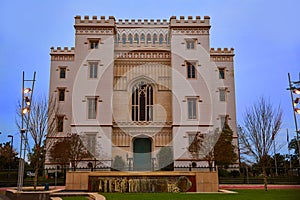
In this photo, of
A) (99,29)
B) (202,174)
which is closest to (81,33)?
(99,29)

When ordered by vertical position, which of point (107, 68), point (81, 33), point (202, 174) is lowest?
point (202, 174)

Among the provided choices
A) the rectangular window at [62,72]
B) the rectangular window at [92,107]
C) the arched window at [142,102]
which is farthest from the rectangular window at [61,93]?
the arched window at [142,102]

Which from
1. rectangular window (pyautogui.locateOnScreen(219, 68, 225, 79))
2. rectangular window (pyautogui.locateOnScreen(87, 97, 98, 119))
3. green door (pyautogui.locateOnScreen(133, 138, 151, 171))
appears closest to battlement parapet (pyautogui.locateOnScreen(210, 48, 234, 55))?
rectangular window (pyautogui.locateOnScreen(219, 68, 225, 79))

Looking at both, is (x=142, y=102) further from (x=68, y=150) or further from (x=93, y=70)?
(x=68, y=150)

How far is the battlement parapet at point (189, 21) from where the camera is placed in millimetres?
36656

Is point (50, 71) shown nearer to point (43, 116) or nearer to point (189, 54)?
point (189, 54)

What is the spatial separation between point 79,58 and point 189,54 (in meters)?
11.9

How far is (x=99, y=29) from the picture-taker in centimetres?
3662

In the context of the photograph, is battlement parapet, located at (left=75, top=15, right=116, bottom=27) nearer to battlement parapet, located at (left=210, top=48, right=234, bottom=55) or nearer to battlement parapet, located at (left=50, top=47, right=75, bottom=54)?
battlement parapet, located at (left=50, top=47, right=75, bottom=54)

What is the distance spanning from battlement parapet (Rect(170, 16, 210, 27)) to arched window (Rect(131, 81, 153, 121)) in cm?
740

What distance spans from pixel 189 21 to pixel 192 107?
9487 millimetres

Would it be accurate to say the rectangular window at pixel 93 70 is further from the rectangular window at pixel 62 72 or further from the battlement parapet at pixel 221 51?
the battlement parapet at pixel 221 51

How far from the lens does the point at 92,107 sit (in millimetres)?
35219

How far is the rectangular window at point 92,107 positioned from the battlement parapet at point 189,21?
463 inches
